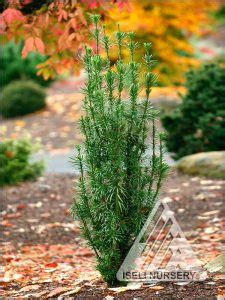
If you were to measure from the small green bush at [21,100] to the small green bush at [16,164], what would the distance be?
6.85m

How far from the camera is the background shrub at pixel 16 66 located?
1881 cm

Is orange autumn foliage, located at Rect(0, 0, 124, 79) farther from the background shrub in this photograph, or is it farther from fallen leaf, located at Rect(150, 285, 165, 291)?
the background shrub

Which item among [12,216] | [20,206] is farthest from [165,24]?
[12,216]

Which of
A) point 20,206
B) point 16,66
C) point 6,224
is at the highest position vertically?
point 16,66

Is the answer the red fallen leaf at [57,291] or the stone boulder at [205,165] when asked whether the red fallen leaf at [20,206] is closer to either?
the stone boulder at [205,165]

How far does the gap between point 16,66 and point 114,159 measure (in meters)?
15.5

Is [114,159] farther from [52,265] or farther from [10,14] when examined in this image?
[52,265]

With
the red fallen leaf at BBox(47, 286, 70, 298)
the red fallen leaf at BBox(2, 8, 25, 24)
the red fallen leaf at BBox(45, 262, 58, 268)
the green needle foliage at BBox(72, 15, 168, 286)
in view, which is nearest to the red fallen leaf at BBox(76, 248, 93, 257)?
the red fallen leaf at BBox(45, 262, 58, 268)

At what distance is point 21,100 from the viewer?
1605 cm

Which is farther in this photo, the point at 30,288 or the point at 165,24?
the point at 165,24

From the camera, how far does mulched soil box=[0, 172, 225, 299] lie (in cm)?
396

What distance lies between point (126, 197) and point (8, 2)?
78.3 inches

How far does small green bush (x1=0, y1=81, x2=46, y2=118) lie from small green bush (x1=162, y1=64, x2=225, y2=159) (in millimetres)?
7027

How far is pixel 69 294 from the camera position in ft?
12.8
